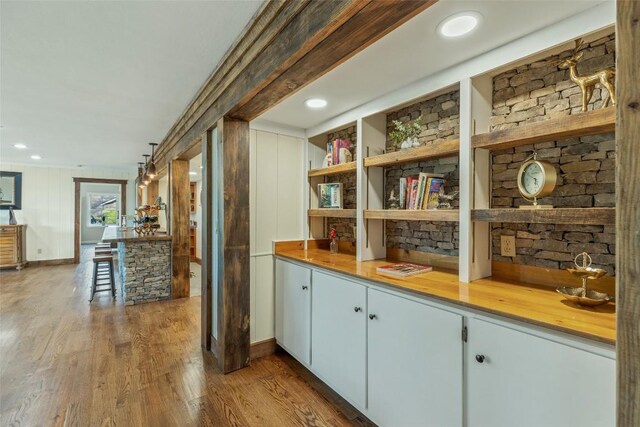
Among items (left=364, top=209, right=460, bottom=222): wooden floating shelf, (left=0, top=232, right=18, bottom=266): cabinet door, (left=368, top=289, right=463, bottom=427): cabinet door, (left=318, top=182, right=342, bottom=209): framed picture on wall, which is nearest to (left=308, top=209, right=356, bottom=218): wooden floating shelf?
(left=318, top=182, right=342, bottom=209): framed picture on wall

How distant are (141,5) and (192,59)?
548mm

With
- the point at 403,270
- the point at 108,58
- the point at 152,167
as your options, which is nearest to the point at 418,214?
the point at 403,270

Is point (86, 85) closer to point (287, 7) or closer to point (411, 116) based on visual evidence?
point (287, 7)

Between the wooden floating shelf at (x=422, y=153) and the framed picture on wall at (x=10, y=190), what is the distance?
27.2ft

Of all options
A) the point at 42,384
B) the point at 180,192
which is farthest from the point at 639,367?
the point at 180,192

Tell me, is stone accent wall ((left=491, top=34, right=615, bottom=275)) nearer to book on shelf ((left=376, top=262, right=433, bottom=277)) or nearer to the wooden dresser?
book on shelf ((left=376, top=262, right=433, bottom=277))

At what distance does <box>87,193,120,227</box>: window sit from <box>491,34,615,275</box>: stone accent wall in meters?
13.5

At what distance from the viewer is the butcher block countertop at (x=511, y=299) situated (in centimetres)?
109

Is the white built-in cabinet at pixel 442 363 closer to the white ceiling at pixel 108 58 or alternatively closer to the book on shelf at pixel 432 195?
the book on shelf at pixel 432 195

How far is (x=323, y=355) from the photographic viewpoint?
225 cm

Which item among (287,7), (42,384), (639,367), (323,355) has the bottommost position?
(42,384)

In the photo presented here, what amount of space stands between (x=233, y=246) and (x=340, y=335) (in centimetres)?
109

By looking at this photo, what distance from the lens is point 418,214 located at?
200 cm

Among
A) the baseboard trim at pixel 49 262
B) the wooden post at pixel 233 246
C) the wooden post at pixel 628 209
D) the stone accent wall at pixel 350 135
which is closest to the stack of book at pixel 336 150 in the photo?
the stone accent wall at pixel 350 135
